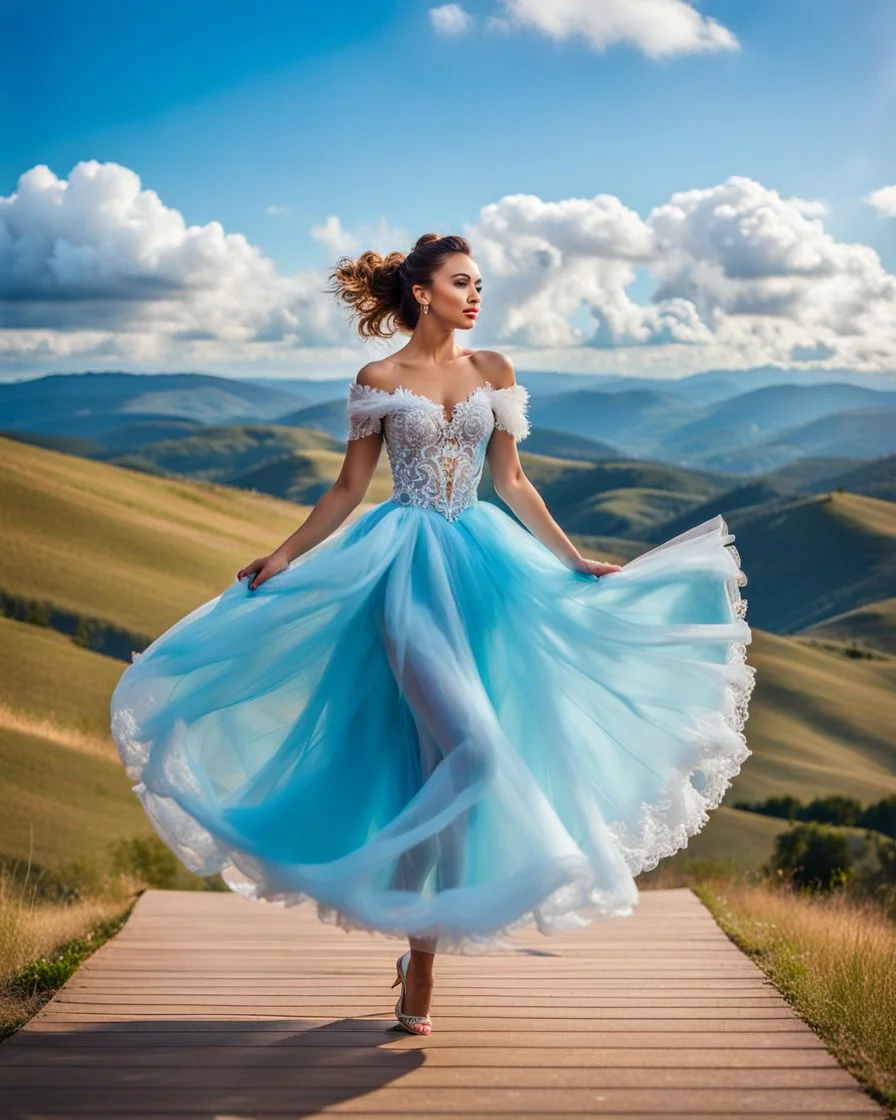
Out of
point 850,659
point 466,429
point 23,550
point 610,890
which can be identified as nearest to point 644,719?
point 610,890

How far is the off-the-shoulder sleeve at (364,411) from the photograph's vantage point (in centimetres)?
482

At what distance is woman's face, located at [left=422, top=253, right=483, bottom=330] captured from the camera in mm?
4879

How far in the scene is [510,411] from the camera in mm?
4945

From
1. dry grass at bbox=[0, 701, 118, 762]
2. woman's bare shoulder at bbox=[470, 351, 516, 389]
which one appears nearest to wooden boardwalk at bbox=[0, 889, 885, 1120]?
woman's bare shoulder at bbox=[470, 351, 516, 389]

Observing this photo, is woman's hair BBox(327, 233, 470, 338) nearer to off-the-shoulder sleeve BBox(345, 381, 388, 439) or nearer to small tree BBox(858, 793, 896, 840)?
off-the-shoulder sleeve BBox(345, 381, 388, 439)

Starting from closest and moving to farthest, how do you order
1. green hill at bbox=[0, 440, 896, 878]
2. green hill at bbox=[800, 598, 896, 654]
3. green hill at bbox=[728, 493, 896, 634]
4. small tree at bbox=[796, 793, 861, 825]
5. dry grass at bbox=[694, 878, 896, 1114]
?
1. dry grass at bbox=[694, 878, 896, 1114]
2. green hill at bbox=[0, 440, 896, 878]
3. small tree at bbox=[796, 793, 861, 825]
4. green hill at bbox=[800, 598, 896, 654]
5. green hill at bbox=[728, 493, 896, 634]

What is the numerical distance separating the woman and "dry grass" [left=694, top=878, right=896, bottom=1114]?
86 centimetres

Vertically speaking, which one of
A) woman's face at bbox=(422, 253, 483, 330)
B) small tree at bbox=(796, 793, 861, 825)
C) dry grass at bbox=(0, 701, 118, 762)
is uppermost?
A: woman's face at bbox=(422, 253, 483, 330)

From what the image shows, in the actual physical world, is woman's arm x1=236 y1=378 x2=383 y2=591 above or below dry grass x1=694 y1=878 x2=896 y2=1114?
above

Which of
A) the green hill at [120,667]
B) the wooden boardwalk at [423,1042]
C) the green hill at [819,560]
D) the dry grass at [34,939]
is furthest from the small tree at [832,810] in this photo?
the green hill at [819,560]

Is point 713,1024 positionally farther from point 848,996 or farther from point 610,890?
point 610,890

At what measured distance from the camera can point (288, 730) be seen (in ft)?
15.5

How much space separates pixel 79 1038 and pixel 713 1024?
7.51ft

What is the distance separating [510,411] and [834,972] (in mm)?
2679
